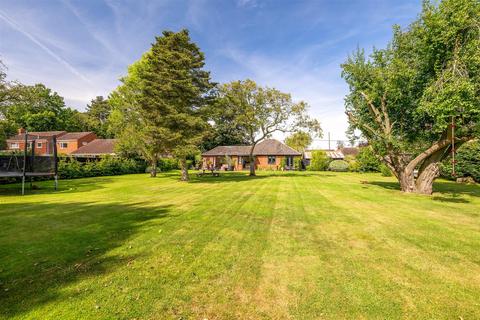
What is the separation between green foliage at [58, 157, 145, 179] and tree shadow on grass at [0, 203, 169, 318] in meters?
16.7

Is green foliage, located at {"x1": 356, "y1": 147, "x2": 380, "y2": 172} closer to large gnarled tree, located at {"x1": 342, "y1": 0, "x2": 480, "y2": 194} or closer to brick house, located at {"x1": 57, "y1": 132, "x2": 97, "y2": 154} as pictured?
large gnarled tree, located at {"x1": 342, "y1": 0, "x2": 480, "y2": 194}

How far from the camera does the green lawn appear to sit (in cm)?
355

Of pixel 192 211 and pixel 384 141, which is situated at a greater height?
pixel 384 141

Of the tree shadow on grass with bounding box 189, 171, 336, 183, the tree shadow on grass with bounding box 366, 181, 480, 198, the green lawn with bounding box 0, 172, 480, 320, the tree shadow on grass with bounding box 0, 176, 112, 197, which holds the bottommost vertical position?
the green lawn with bounding box 0, 172, 480, 320

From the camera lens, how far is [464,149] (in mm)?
21875

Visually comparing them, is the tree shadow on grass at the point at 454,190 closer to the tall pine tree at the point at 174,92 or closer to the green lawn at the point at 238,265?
the green lawn at the point at 238,265

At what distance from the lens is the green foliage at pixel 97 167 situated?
24.9 m

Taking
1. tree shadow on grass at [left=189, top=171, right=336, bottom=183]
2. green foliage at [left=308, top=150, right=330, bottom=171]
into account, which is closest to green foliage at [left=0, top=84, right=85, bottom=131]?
tree shadow on grass at [left=189, top=171, right=336, bottom=183]

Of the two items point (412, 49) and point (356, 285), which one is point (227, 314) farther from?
point (412, 49)

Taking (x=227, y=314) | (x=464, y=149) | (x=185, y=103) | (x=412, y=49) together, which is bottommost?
(x=227, y=314)

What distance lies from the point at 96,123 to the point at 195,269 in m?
76.0

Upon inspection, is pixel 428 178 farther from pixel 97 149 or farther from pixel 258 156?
pixel 97 149

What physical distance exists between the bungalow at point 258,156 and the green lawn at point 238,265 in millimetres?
33361

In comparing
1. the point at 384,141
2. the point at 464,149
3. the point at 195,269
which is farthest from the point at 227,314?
the point at 464,149
